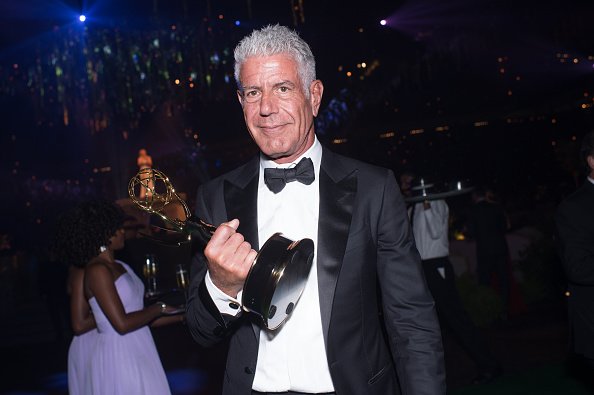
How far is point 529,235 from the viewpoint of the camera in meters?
10.9

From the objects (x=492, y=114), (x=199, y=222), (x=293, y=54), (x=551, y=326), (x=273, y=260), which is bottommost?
(x=551, y=326)

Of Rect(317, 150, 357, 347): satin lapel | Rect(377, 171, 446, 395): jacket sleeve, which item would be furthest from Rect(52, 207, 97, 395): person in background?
Rect(377, 171, 446, 395): jacket sleeve

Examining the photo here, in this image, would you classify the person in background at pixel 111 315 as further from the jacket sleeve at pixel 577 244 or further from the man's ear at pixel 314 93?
the jacket sleeve at pixel 577 244

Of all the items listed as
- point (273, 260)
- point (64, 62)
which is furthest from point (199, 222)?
point (64, 62)

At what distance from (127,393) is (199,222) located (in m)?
2.55

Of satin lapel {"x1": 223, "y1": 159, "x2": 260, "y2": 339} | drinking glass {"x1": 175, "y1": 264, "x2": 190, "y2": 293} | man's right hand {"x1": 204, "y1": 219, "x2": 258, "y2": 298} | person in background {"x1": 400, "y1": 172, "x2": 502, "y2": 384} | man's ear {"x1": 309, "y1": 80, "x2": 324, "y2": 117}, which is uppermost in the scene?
man's ear {"x1": 309, "y1": 80, "x2": 324, "y2": 117}

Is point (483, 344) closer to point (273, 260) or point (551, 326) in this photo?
point (551, 326)

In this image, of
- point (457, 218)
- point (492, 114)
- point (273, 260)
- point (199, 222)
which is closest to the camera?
point (273, 260)

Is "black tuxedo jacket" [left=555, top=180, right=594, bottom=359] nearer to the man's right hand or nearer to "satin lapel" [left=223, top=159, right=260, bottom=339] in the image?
"satin lapel" [left=223, top=159, right=260, bottom=339]

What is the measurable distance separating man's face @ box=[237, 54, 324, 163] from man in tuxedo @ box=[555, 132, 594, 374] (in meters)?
2.14

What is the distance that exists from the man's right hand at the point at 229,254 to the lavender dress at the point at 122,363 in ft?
8.02

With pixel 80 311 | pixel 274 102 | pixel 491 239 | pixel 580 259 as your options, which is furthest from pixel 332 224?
pixel 491 239

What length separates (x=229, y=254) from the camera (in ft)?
5.29

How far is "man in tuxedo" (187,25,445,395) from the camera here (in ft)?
6.22
